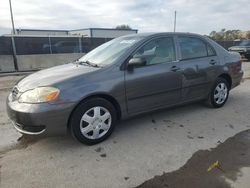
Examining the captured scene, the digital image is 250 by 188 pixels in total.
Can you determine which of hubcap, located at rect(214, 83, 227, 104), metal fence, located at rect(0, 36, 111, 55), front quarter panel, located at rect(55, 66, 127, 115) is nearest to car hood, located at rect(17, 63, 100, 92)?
front quarter panel, located at rect(55, 66, 127, 115)

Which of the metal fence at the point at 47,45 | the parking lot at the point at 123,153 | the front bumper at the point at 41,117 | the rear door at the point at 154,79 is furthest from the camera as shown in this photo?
the metal fence at the point at 47,45

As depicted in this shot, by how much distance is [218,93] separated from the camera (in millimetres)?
5125

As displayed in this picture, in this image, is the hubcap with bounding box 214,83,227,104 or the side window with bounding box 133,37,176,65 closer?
the side window with bounding box 133,37,176,65

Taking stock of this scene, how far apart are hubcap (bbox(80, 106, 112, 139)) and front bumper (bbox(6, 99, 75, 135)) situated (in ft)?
0.89

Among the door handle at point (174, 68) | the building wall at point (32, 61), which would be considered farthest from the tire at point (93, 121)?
the building wall at point (32, 61)

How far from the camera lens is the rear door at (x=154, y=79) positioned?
3826 millimetres

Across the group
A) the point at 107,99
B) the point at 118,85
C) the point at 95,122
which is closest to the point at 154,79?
the point at 118,85

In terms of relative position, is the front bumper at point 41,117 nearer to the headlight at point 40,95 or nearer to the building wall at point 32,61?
the headlight at point 40,95

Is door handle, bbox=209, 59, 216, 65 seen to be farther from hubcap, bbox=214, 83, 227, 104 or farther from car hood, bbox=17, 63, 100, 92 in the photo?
car hood, bbox=17, 63, 100, 92

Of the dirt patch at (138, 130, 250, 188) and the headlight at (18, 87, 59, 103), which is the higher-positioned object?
the headlight at (18, 87, 59, 103)

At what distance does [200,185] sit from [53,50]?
570 inches

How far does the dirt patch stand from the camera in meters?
2.68

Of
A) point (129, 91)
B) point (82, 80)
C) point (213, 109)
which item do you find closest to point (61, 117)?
point (82, 80)

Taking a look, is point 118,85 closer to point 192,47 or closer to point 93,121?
point 93,121
